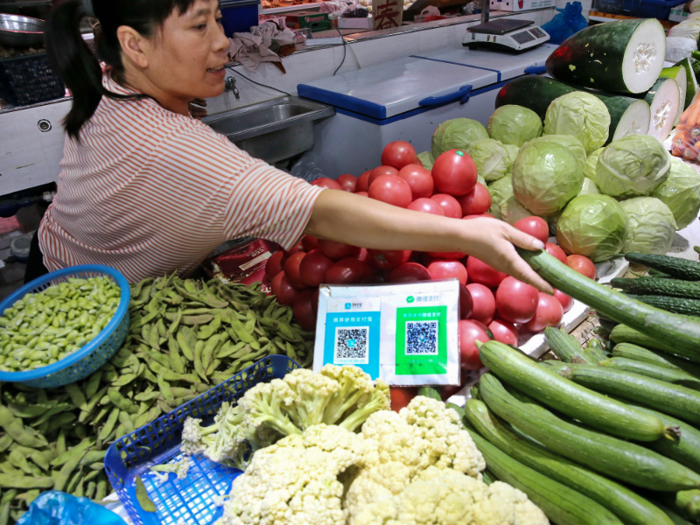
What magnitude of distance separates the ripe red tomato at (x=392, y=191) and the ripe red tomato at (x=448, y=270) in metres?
0.32

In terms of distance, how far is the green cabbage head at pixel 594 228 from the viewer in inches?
88.8

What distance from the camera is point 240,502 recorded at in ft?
3.50

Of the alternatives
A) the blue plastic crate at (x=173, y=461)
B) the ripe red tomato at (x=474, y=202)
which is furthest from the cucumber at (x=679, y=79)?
the blue plastic crate at (x=173, y=461)

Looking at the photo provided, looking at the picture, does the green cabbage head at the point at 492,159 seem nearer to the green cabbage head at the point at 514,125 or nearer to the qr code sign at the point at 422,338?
the green cabbage head at the point at 514,125

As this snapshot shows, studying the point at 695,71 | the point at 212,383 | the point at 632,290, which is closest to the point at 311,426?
the point at 212,383

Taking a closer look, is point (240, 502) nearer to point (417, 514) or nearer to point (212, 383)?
point (417, 514)

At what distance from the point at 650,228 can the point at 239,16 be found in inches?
154

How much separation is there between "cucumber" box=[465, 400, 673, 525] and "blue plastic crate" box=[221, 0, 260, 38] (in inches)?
160

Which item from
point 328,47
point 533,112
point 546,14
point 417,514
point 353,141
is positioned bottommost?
point 417,514

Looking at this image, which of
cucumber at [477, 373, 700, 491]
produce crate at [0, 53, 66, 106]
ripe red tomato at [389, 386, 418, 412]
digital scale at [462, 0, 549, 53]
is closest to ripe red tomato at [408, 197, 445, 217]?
ripe red tomato at [389, 386, 418, 412]

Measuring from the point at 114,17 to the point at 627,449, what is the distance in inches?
83.8

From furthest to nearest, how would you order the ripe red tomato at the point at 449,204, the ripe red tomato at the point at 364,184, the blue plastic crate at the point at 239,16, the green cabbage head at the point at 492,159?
the blue plastic crate at the point at 239,16 < the green cabbage head at the point at 492,159 < the ripe red tomato at the point at 364,184 < the ripe red tomato at the point at 449,204

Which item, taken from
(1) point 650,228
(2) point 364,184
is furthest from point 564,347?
(1) point 650,228

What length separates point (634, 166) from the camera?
8.24 feet
